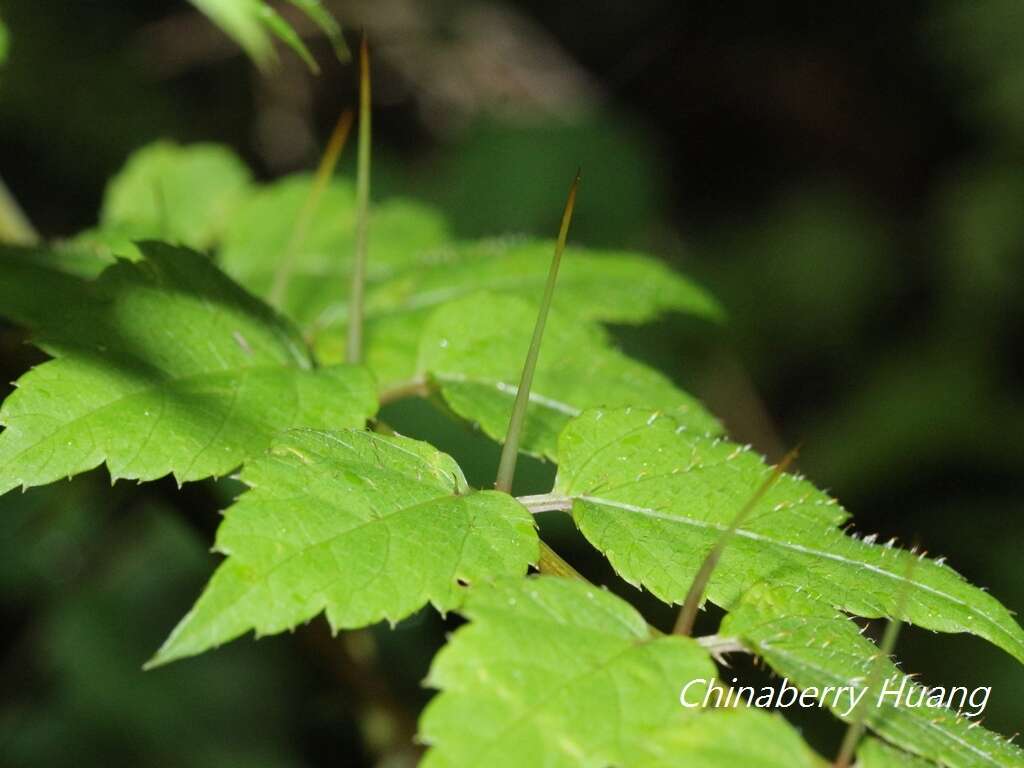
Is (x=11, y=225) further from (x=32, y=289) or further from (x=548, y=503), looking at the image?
(x=548, y=503)

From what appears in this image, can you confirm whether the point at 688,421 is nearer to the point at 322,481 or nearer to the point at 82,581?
the point at 322,481

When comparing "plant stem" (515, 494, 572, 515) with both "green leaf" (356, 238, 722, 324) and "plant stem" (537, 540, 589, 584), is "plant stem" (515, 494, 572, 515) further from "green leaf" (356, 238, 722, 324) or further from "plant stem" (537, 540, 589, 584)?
"green leaf" (356, 238, 722, 324)

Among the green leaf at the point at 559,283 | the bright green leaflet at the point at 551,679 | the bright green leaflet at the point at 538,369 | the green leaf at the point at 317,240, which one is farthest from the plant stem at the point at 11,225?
the bright green leaflet at the point at 551,679

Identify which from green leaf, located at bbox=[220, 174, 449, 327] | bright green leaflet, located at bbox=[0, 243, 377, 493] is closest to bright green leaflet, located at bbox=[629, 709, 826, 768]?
bright green leaflet, located at bbox=[0, 243, 377, 493]

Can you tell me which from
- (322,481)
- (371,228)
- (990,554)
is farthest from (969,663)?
(322,481)

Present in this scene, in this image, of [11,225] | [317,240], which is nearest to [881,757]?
[317,240]

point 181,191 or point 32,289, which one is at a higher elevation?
point 32,289

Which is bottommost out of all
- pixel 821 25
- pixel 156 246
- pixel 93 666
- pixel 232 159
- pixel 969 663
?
pixel 93 666
